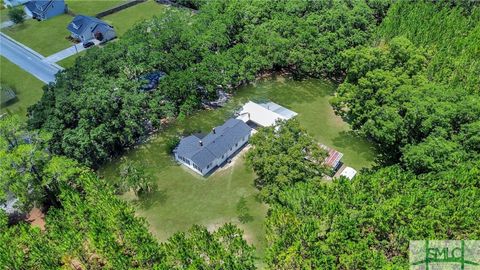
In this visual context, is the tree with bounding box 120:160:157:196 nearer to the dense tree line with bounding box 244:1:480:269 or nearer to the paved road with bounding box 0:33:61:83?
the dense tree line with bounding box 244:1:480:269

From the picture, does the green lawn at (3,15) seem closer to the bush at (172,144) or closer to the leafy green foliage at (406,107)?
the bush at (172,144)

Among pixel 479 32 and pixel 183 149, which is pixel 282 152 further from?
pixel 479 32

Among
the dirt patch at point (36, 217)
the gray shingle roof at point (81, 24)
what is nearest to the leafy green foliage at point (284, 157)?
the dirt patch at point (36, 217)

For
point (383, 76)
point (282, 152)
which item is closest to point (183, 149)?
point (282, 152)

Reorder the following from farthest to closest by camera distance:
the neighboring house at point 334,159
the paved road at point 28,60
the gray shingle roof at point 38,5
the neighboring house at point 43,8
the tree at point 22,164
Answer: the neighboring house at point 43,8, the gray shingle roof at point 38,5, the paved road at point 28,60, the neighboring house at point 334,159, the tree at point 22,164

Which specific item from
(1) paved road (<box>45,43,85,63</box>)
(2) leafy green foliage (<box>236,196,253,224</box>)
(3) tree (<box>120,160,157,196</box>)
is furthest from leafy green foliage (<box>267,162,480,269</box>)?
(1) paved road (<box>45,43,85,63</box>)

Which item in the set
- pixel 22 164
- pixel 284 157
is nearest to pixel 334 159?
pixel 284 157

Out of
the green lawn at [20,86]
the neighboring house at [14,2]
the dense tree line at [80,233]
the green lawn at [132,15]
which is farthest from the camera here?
→ the neighboring house at [14,2]
